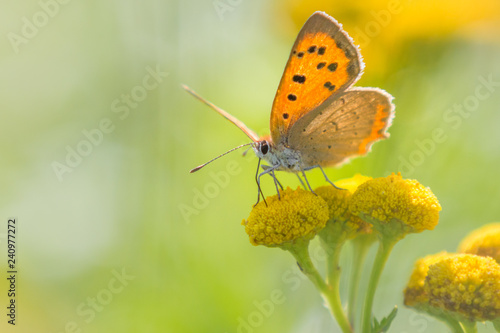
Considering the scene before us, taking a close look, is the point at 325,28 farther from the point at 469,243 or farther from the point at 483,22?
the point at 483,22

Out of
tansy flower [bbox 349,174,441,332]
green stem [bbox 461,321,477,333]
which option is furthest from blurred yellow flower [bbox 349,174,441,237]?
green stem [bbox 461,321,477,333]

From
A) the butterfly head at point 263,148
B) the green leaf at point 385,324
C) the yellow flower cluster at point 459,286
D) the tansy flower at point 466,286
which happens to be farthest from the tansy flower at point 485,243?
the butterfly head at point 263,148

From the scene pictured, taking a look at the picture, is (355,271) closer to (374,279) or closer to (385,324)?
(374,279)

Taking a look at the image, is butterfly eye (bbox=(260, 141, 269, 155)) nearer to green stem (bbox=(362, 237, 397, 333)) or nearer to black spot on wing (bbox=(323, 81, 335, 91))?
black spot on wing (bbox=(323, 81, 335, 91))

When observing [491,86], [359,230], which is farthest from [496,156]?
[359,230]

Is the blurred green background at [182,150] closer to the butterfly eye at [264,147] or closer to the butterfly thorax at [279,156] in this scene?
the butterfly thorax at [279,156]
